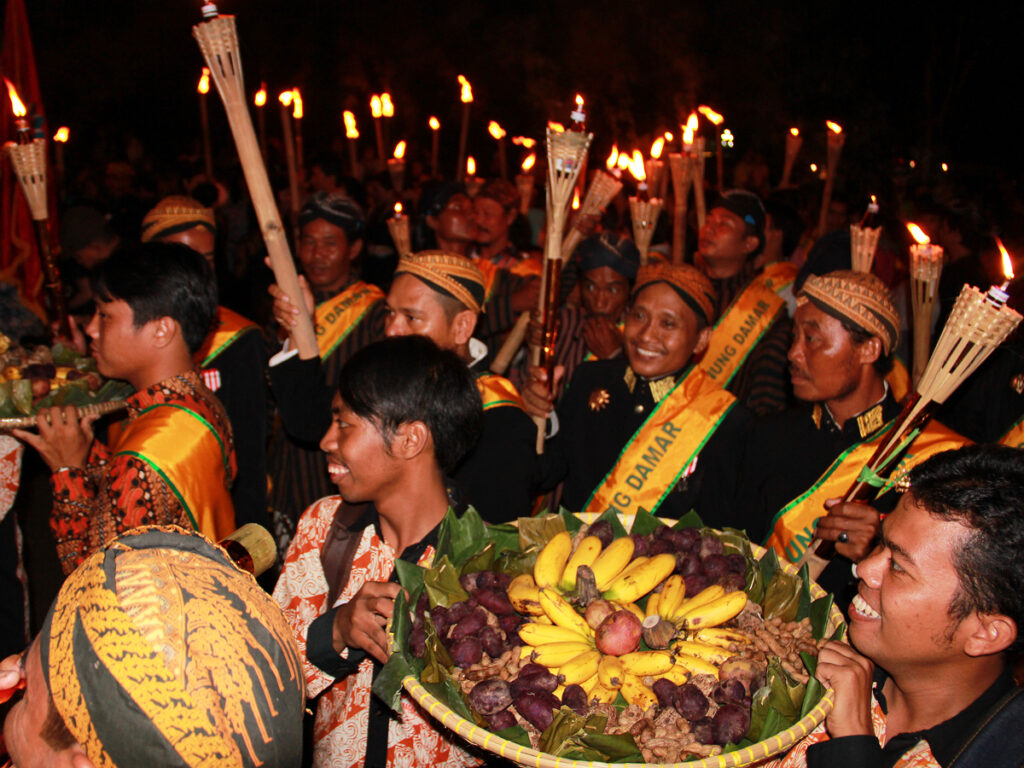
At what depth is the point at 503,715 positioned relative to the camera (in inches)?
65.6

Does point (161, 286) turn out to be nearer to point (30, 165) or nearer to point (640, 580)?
point (30, 165)

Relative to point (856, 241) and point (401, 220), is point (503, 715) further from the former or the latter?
point (401, 220)

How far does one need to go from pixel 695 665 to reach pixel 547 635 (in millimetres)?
351

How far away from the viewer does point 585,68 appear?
16719 mm

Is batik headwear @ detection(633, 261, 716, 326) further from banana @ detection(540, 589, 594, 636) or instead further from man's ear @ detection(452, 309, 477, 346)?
banana @ detection(540, 589, 594, 636)

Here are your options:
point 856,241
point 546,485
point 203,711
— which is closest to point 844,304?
point 856,241

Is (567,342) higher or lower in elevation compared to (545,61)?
lower

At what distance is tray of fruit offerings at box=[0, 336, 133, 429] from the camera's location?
2861 mm

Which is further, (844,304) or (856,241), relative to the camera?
(856,241)

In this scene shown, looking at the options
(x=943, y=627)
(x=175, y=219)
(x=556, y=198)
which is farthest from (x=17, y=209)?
(x=943, y=627)

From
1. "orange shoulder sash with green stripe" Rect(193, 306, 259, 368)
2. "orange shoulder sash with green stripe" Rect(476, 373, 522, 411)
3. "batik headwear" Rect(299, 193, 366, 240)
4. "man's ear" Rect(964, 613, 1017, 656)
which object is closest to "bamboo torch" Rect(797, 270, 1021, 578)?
"man's ear" Rect(964, 613, 1017, 656)

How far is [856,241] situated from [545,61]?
1482cm

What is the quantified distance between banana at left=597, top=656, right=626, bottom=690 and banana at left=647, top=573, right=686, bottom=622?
204mm

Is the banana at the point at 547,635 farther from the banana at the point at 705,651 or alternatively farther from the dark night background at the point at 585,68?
the dark night background at the point at 585,68
